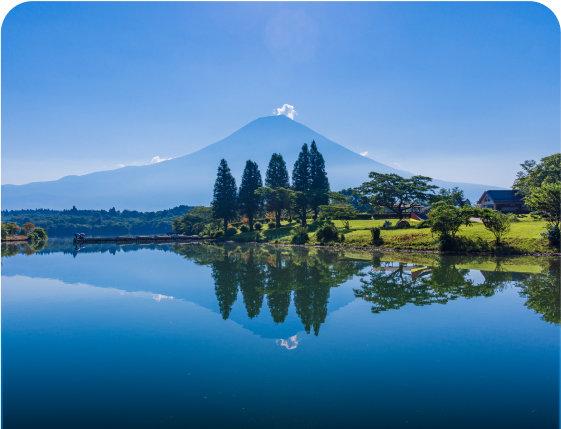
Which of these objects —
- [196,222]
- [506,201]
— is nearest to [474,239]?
[506,201]

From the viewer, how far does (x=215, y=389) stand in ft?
17.6

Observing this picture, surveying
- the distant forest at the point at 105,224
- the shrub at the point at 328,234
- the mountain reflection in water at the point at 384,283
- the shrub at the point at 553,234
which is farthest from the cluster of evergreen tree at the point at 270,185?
the distant forest at the point at 105,224

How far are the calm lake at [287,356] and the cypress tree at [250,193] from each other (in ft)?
122

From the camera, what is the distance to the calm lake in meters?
4.70

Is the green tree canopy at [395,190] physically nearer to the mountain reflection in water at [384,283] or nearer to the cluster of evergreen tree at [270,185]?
the cluster of evergreen tree at [270,185]

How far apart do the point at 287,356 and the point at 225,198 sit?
1800 inches

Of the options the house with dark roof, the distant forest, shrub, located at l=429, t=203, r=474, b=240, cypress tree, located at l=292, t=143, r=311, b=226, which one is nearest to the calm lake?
shrub, located at l=429, t=203, r=474, b=240

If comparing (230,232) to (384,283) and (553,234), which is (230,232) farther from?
(553,234)

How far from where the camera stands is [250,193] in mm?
51031

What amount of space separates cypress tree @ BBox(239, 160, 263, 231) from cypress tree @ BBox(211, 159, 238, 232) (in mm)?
1459

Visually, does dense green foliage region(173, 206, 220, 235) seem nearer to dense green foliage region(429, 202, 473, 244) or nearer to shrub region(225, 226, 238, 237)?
shrub region(225, 226, 238, 237)

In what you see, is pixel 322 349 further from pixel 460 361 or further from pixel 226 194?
pixel 226 194

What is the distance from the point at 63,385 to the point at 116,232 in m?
118

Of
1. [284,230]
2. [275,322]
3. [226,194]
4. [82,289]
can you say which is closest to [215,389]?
[275,322]
